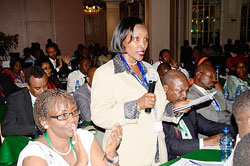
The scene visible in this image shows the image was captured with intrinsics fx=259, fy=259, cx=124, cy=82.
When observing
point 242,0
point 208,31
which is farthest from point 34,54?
point 242,0

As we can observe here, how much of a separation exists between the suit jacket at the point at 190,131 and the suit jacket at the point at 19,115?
1525 mm

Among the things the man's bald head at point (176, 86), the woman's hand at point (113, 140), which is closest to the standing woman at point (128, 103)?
the woman's hand at point (113, 140)

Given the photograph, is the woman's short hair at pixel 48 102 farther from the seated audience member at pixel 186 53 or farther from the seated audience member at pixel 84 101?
the seated audience member at pixel 186 53

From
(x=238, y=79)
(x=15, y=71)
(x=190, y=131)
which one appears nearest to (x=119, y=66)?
(x=190, y=131)

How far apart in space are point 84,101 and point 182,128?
146 centimetres

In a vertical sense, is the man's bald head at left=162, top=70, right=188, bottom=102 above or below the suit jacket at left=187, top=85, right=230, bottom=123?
above

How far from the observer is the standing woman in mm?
1839

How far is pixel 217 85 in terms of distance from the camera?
4816 mm

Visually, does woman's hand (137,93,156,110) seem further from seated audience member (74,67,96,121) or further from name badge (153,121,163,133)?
seated audience member (74,67,96,121)

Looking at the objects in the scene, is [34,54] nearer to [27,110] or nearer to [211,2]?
[27,110]

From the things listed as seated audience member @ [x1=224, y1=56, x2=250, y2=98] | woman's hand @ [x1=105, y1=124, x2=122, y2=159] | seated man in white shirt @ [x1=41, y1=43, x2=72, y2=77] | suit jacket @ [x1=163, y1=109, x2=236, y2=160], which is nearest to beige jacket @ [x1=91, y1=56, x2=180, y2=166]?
woman's hand @ [x1=105, y1=124, x2=122, y2=159]

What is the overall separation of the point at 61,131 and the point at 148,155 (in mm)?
662

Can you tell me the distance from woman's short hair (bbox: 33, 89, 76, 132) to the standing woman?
0.24m

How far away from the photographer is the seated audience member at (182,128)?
2.44 m
